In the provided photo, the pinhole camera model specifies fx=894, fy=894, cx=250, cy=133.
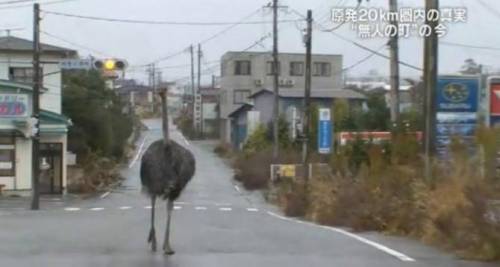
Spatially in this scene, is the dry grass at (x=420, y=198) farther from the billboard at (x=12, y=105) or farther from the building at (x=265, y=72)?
the building at (x=265, y=72)

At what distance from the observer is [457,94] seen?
18.3 meters

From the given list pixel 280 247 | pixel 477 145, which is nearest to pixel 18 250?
pixel 280 247

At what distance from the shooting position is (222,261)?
1089 centimetres

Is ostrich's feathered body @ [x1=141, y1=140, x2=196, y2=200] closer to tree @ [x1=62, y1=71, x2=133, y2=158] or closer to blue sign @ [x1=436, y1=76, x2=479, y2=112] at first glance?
blue sign @ [x1=436, y1=76, x2=479, y2=112]

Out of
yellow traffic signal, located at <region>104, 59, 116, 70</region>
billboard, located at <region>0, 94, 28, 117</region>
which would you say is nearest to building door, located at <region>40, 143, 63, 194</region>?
billboard, located at <region>0, 94, 28, 117</region>

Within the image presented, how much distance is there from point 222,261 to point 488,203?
139 inches

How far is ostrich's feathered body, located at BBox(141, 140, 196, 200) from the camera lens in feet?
39.1

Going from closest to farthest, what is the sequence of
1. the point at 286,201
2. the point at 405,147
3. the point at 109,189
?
the point at 405,147 → the point at 286,201 → the point at 109,189

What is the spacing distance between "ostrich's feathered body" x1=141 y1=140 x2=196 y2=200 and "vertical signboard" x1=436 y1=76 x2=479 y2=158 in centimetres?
760

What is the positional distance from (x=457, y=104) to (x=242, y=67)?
3321 inches

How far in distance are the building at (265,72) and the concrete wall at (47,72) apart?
4424cm

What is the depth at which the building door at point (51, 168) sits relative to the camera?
55.1m

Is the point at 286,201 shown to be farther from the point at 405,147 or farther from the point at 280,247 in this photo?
the point at 280,247

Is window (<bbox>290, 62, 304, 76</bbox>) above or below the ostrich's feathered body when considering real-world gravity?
above
